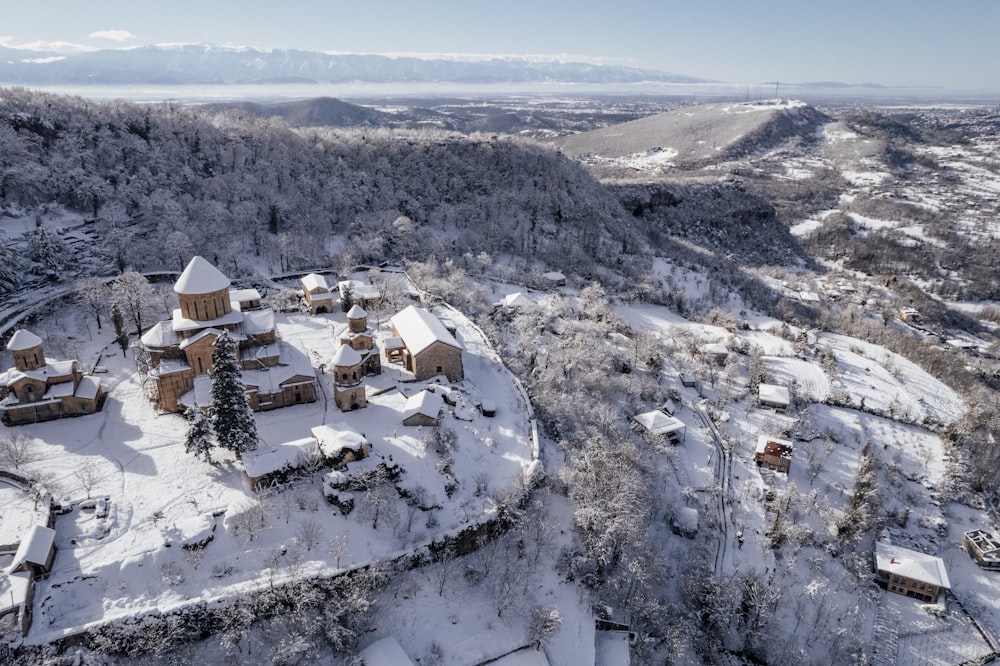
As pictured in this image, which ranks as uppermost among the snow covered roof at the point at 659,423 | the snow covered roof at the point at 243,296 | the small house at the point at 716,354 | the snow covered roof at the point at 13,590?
the snow covered roof at the point at 243,296

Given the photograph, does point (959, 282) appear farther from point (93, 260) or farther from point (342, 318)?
point (93, 260)

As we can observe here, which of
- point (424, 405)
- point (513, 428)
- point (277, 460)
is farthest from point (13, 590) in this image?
point (513, 428)

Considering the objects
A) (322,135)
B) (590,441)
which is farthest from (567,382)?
(322,135)

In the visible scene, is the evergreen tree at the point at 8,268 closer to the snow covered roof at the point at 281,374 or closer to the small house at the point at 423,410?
the snow covered roof at the point at 281,374

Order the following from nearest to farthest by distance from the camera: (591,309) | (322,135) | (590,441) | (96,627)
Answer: (96,627), (590,441), (591,309), (322,135)

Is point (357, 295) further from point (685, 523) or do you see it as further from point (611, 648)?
point (611, 648)

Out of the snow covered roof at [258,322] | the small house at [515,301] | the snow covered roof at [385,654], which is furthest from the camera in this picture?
the small house at [515,301]

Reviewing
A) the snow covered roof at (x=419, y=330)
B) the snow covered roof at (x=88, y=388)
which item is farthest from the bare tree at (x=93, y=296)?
the snow covered roof at (x=419, y=330)
